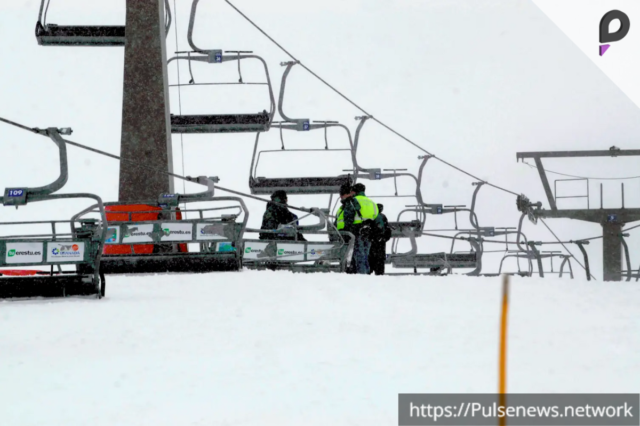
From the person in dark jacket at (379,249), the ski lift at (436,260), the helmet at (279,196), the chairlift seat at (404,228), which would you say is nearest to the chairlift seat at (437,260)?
the ski lift at (436,260)

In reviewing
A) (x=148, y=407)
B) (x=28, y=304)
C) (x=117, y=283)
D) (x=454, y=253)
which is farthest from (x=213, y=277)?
(x=454, y=253)

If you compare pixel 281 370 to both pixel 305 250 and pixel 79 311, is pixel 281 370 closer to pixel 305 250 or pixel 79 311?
pixel 79 311

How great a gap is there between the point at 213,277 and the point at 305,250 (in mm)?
2136

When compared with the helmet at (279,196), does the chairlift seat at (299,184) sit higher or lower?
higher

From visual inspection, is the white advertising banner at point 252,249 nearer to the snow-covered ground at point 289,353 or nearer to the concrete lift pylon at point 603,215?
the snow-covered ground at point 289,353

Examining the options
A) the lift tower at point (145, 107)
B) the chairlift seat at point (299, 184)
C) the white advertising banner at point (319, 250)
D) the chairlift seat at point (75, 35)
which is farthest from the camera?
the lift tower at point (145, 107)

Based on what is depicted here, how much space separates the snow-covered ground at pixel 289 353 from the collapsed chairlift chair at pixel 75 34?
6709 mm

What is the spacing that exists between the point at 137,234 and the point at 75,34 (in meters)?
4.34

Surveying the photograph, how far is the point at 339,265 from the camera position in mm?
11984

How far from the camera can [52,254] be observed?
278 inches

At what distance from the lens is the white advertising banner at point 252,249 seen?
38.2 feet

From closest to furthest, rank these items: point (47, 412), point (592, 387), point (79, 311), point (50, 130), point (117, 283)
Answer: point (47, 412) → point (592, 387) → point (79, 311) → point (50, 130) → point (117, 283)

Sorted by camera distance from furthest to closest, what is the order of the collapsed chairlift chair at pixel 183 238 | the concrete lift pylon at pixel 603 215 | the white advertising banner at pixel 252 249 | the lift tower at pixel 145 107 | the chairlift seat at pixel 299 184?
the concrete lift pylon at pixel 603 215 < the lift tower at pixel 145 107 < the chairlift seat at pixel 299 184 < the white advertising banner at pixel 252 249 < the collapsed chairlift chair at pixel 183 238

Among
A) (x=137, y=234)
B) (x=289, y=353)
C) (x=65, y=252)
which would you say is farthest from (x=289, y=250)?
(x=289, y=353)
